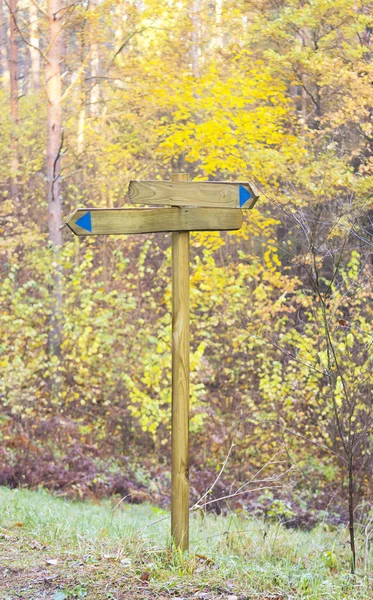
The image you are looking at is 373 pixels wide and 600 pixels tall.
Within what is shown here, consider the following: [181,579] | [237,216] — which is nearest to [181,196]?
[237,216]

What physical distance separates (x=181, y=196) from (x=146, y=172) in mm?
11201

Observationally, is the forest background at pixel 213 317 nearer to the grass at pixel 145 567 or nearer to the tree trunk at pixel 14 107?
the tree trunk at pixel 14 107

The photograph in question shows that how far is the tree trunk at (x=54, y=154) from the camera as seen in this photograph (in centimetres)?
1191

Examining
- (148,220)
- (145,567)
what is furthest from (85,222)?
(145,567)

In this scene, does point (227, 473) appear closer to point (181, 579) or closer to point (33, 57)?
point (181, 579)

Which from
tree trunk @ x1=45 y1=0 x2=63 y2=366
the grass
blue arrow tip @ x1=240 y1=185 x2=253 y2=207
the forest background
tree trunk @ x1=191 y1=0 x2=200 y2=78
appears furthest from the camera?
tree trunk @ x1=191 y1=0 x2=200 y2=78

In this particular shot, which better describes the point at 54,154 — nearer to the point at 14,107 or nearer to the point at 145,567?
the point at 14,107

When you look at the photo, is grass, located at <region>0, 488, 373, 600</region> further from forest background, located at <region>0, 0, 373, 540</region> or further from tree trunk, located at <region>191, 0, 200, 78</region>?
tree trunk, located at <region>191, 0, 200, 78</region>

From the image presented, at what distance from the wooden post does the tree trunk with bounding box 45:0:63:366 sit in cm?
762

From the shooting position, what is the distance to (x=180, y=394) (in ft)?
14.3

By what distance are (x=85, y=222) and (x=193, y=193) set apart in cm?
71

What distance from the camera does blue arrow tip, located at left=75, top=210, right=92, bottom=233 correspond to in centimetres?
436

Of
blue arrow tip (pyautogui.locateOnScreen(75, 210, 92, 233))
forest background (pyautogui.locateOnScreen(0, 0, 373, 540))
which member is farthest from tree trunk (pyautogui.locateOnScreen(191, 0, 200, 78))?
blue arrow tip (pyautogui.locateOnScreen(75, 210, 92, 233))

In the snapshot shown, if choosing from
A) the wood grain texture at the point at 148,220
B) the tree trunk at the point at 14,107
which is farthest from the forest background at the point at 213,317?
the wood grain texture at the point at 148,220
